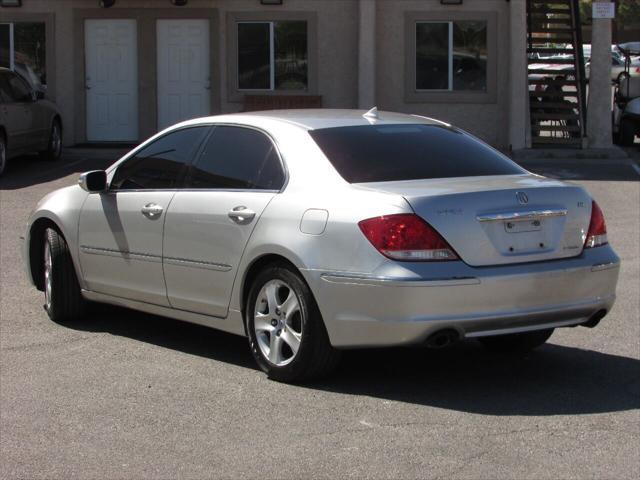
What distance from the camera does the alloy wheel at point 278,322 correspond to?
651 cm

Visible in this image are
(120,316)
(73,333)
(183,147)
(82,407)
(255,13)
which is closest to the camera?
(82,407)

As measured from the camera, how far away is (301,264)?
20.8 feet

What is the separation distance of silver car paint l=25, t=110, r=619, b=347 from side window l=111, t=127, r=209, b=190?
45cm

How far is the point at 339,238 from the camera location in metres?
6.20

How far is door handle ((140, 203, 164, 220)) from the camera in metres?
7.43

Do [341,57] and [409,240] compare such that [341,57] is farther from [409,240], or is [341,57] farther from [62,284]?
[409,240]

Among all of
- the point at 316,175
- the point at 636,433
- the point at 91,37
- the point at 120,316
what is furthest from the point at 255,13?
the point at 636,433

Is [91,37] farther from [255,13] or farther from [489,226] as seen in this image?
[489,226]

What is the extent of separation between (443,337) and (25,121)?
14147 mm

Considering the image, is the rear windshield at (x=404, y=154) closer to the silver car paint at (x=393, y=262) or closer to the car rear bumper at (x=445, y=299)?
the silver car paint at (x=393, y=262)

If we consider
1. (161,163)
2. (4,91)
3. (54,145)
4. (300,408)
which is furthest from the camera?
(54,145)

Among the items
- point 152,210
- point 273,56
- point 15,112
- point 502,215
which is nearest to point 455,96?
point 273,56

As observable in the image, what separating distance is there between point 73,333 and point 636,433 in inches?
161

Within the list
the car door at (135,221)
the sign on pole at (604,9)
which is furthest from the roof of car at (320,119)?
the sign on pole at (604,9)
